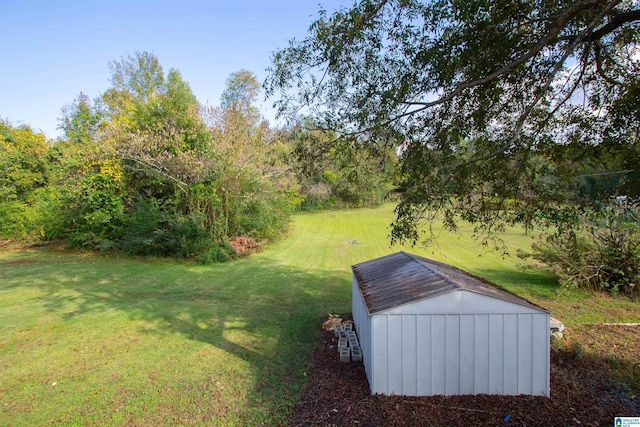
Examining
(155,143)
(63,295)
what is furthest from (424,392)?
(155,143)

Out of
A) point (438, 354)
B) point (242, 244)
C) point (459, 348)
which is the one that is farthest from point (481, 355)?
point (242, 244)

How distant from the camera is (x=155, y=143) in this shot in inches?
535

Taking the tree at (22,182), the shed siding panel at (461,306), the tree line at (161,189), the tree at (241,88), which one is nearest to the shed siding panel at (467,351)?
the shed siding panel at (461,306)

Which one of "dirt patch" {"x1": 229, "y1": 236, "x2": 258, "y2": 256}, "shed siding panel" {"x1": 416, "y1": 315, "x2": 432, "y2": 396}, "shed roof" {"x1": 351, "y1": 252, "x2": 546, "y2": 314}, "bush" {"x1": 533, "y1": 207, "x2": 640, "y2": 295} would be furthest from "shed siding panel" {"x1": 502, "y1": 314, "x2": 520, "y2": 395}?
"dirt patch" {"x1": 229, "y1": 236, "x2": 258, "y2": 256}

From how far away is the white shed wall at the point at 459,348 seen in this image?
4676 millimetres

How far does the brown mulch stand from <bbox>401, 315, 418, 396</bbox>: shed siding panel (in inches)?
5.3

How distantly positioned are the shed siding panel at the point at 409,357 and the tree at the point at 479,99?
4.59 feet

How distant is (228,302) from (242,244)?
598cm

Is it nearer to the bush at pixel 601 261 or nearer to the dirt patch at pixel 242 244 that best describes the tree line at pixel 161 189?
the dirt patch at pixel 242 244

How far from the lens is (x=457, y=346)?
4.72 meters

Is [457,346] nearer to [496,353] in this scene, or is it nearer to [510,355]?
[496,353]

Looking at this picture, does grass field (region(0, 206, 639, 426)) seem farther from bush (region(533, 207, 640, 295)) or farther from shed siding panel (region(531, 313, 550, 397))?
shed siding panel (region(531, 313, 550, 397))

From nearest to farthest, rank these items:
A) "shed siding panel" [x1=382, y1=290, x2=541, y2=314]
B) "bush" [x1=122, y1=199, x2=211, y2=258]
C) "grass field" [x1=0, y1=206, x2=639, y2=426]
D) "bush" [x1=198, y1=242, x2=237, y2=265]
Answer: "shed siding panel" [x1=382, y1=290, x2=541, y2=314], "grass field" [x1=0, y1=206, x2=639, y2=426], "bush" [x1=198, y1=242, x2=237, y2=265], "bush" [x1=122, y1=199, x2=211, y2=258]

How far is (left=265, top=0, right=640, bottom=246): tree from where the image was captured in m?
4.99
